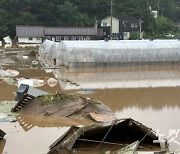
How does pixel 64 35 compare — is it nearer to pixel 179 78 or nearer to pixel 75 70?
pixel 75 70

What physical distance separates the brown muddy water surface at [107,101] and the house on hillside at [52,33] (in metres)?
21.7

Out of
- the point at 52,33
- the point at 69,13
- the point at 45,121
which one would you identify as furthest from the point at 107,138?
the point at 69,13

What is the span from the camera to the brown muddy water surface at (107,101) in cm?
1284

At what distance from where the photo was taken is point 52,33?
180 feet

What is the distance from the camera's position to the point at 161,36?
62594 millimetres

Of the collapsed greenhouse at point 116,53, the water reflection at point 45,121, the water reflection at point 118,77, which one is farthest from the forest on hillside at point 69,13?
the water reflection at point 45,121

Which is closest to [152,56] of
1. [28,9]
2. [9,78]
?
[9,78]

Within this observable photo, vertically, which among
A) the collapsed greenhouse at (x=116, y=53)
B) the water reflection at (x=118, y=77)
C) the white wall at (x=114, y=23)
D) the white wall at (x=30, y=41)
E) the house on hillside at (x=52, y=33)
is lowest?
the water reflection at (x=118, y=77)

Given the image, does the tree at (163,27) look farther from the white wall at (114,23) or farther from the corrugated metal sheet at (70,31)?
the corrugated metal sheet at (70,31)

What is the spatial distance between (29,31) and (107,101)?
3778 cm

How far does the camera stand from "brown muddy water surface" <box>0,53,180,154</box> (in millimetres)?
12844

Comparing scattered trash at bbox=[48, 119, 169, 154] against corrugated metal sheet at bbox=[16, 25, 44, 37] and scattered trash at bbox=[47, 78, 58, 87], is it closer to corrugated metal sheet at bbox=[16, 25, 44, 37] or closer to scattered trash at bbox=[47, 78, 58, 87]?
scattered trash at bbox=[47, 78, 58, 87]

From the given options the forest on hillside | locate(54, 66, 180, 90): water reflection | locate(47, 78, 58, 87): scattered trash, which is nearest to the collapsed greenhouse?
locate(54, 66, 180, 90): water reflection

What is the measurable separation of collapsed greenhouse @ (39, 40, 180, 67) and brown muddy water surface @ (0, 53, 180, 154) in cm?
109
